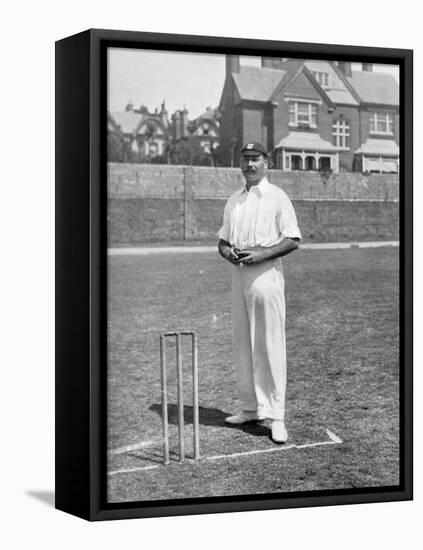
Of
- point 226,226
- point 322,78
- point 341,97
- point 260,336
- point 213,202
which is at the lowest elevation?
point 260,336

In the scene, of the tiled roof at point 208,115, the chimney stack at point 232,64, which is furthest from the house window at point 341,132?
the tiled roof at point 208,115

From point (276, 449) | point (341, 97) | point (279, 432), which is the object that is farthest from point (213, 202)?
point (276, 449)

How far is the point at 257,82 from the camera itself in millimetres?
12172

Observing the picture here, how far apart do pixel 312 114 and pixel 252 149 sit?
63 cm

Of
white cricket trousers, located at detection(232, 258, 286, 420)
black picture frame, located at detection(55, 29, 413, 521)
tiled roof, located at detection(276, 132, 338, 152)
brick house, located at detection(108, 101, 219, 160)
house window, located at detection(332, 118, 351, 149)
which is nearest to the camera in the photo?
black picture frame, located at detection(55, 29, 413, 521)

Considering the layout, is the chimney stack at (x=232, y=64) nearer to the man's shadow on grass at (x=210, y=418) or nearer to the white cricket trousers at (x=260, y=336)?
the white cricket trousers at (x=260, y=336)

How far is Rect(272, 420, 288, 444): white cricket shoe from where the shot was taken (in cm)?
1216

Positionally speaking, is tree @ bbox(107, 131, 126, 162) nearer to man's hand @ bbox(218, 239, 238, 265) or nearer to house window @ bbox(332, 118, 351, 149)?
man's hand @ bbox(218, 239, 238, 265)

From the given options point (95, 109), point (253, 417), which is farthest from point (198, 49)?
point (253, 417)

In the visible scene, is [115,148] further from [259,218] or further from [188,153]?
[259,218]

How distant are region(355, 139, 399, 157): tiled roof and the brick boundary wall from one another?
0.17 metres

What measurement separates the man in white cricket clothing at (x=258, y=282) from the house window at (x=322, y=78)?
0.73m

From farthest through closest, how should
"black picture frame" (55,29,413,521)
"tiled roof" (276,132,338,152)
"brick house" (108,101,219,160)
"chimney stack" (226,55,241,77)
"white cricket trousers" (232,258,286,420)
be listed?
"tiled roof" (276,132,338,152), "white cricket trousers" (232,258,286,420), "chimney stack" (226,55,241,77), "brick house" (108,101,219,160), "black picture frame" (55,29,413,521)

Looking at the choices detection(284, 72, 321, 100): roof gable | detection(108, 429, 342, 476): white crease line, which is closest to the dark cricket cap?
detection(284, 72, 321, 100): roof gable
